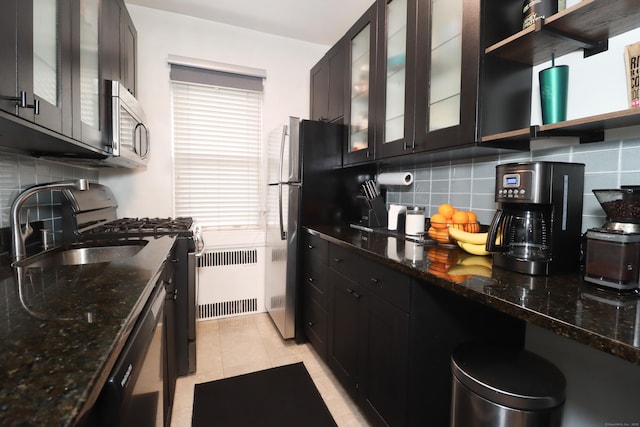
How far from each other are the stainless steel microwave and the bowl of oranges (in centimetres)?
179

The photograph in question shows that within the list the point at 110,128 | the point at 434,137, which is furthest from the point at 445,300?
the point at 110,128

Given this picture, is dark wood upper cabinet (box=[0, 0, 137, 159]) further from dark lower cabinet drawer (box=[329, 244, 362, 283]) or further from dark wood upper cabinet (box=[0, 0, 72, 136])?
dark lower cabinet drawer (box=[329, 244, 362, 283])

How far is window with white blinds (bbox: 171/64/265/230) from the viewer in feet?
9.30

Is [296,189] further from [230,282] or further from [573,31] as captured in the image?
[573,31]

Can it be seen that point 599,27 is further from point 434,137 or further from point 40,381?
point 40,381

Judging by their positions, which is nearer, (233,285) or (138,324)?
(138,324)

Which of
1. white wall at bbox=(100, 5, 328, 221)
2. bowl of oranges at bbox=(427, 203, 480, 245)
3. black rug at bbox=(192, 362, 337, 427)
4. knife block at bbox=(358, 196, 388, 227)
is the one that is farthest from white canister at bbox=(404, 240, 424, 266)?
white wall at bbox=(100, 5, 328, 221)

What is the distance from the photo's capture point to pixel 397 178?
2.22 m

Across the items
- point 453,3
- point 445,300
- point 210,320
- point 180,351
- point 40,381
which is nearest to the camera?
point 40,381

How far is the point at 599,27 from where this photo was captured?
1.14m

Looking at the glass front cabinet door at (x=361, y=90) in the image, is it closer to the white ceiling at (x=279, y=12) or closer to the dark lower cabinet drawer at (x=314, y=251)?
the white ceiling at (x=279, y=12)

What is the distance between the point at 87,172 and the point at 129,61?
90cm

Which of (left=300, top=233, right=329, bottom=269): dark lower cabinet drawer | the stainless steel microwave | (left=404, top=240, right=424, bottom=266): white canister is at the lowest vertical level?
(left=300, top=233, right=329, bottom=269): dark lower cabinet drawer

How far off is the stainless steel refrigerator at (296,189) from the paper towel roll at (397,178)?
0.38 metres
